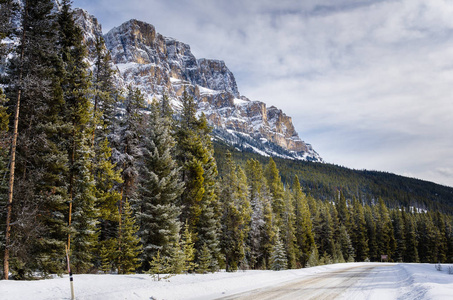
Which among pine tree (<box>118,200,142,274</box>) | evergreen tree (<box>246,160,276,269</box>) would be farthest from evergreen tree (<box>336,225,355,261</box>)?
pine tree (<box>118,200,142,274</box>)

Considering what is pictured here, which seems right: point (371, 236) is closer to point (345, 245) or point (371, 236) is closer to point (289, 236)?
point (345, 245)

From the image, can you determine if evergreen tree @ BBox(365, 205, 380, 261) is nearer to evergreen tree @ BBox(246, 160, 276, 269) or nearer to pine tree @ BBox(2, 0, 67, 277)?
evergreen tree @ BBox(246, 160, 276, 269)

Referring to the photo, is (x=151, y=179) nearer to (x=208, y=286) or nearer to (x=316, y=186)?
(x=208, y=286)

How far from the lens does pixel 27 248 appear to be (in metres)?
11.4

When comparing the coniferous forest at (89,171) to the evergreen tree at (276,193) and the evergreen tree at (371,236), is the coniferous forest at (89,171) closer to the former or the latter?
the evergreen tree at (276,193)

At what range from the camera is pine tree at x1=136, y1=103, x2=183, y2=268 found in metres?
18.2

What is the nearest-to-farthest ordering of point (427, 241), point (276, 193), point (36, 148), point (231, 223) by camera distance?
1. point (36, 148)
2. point (231, 223)
3. point (276, 193)
4. point (427, 241)

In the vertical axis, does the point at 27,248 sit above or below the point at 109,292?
above

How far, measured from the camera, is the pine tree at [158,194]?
59.9 ft

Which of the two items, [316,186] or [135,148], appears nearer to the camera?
[135,148]

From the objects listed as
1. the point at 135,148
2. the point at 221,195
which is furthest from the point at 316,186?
the point at 135,148

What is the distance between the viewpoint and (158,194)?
1870 centimetres

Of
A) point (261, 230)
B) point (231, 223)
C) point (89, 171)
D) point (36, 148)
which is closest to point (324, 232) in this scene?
point (261, 230)

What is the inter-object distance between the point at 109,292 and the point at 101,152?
10904 millimetres
